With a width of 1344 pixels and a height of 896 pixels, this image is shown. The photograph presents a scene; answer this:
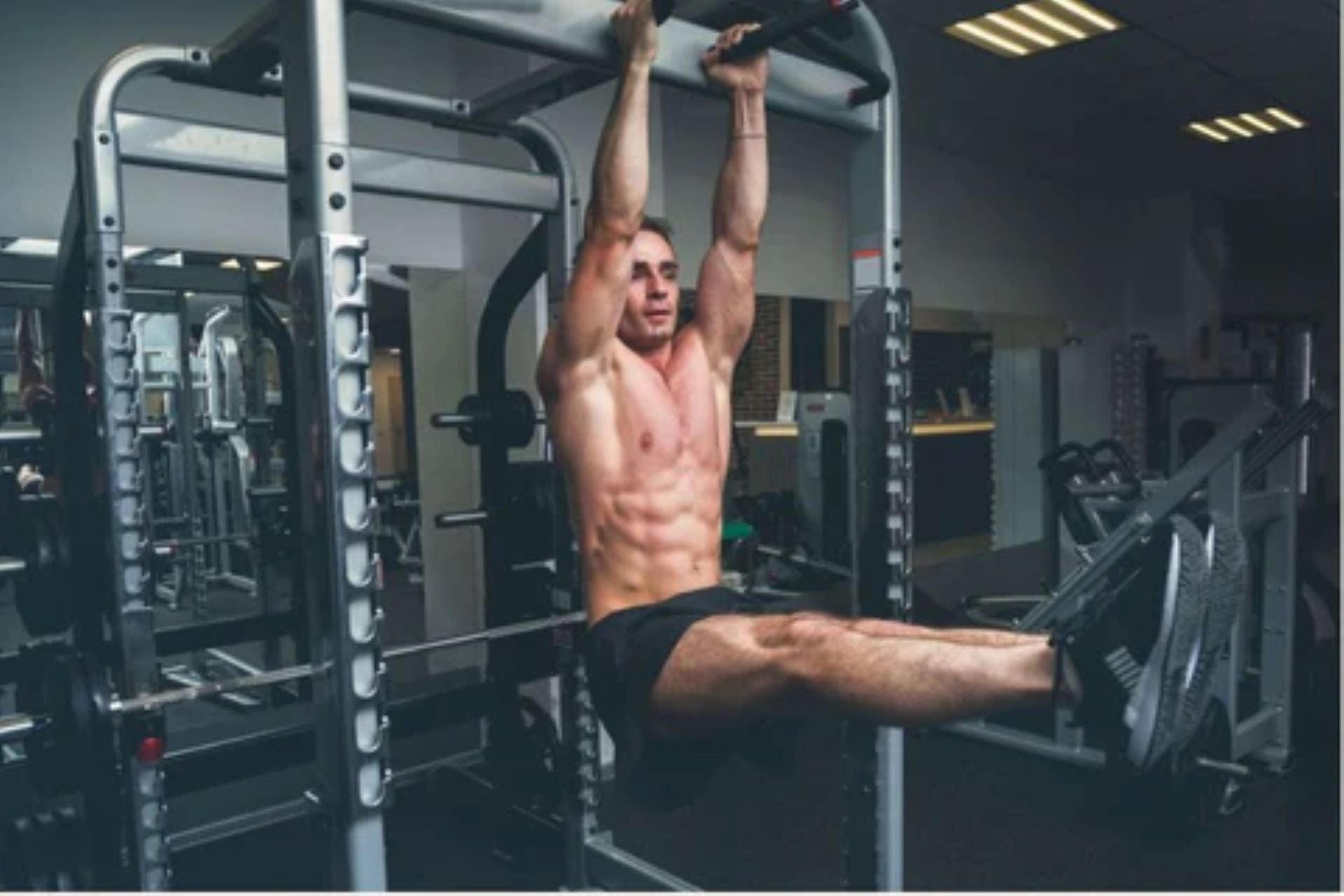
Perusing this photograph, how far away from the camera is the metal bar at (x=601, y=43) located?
1.23 metres

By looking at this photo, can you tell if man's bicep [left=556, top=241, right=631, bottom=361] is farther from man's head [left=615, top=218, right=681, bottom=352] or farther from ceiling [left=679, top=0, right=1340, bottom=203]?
ceiling [left=679, top=0, right=1340, bottom=203]

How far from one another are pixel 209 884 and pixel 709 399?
161cm

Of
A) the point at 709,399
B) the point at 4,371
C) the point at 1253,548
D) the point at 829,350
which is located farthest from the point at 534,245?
the point at 829,350

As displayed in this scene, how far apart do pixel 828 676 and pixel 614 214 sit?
712mm

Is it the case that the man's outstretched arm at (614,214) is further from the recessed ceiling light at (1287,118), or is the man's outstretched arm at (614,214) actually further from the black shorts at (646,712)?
the recessed ceiling light at (1287,118)

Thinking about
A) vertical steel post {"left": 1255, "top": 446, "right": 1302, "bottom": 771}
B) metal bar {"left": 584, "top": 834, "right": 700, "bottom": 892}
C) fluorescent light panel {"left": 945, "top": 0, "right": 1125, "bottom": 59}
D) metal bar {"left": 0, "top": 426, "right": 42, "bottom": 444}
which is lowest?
metal bar {"left": 584, "top": 834, "right": 700, "bottom": 892}

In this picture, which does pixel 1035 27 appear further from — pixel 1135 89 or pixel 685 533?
pixel 685 533

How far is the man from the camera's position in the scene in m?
1.23

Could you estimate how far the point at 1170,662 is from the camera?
1162 millimetres

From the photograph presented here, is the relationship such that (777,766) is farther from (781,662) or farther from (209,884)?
(209,884)

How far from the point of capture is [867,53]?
1.67 meters

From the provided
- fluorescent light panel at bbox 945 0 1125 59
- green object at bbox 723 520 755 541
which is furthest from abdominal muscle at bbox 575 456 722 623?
fluorescent light panel at bbox 945 0 1125 59

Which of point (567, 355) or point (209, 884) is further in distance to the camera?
point (209, 884)

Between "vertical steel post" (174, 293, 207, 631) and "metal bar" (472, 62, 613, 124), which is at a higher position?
"metal bar" (472, 62, 613, 124)
